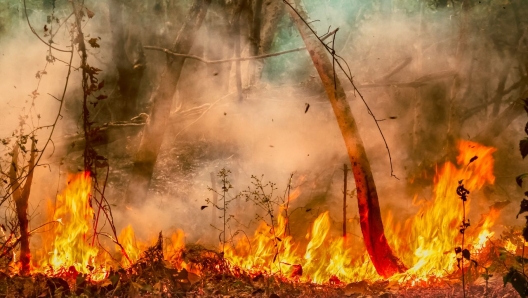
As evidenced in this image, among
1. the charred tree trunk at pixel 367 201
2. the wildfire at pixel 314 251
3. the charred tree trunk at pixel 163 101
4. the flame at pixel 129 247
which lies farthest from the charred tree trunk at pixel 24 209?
the charred tree trunk at pixel 367 201

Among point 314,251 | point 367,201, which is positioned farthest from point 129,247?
point 367,201

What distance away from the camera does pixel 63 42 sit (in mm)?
9953

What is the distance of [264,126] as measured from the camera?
988 centimetres

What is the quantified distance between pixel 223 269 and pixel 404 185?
18.2ft

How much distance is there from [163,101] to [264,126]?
2362 mm

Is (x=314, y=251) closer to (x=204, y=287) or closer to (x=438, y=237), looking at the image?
(x=438, y=237)

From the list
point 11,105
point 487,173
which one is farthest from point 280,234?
point 11,105

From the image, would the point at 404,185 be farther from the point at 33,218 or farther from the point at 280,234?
the point at 33,218

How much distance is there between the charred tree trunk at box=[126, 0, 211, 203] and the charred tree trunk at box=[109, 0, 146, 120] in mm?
4081

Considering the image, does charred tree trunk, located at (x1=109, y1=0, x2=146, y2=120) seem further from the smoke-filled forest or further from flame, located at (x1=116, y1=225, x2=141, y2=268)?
flame, located at (x1=116, y1=225, x2=141, y2=268)

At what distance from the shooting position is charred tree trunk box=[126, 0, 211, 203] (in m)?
8.30

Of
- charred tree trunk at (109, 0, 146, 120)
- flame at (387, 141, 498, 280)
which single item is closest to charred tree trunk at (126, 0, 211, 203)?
charred tree trunk at (109, 0, 146, 120)

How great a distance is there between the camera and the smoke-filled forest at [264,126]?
7.97m

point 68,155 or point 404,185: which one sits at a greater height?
point 68,155
